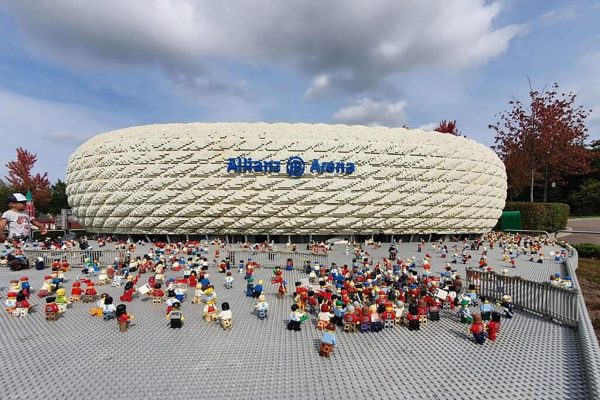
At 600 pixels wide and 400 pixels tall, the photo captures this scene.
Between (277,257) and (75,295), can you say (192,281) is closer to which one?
(75,295)

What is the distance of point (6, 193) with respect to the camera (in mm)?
57531

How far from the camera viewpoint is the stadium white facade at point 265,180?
27.5 m

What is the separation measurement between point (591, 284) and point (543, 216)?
24541 mm

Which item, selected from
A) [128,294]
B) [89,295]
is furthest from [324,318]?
[89,295]

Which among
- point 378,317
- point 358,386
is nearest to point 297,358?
point 358,386

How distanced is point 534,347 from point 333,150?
21578 mm

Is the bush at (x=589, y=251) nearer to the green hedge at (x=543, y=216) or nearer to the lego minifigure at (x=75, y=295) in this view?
the green hedge at (x=543, y=216)

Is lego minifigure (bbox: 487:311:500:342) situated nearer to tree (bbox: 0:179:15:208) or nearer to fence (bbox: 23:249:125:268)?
fence (bbox: 23:249:125:268)

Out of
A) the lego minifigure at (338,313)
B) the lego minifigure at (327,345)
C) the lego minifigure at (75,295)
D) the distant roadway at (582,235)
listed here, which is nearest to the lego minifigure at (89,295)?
the lego minifigure at (75,295)

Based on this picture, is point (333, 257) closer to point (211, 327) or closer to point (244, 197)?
point (244, 197)

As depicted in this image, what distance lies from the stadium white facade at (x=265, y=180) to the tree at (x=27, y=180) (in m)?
31.9

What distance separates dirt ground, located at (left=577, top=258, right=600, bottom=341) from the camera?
14.7m

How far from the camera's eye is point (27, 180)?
183 feet

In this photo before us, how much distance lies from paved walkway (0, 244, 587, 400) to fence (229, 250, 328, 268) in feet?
23.9
